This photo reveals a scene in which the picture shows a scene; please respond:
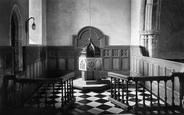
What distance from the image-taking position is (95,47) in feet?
29.4

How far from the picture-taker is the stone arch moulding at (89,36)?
37.4ft

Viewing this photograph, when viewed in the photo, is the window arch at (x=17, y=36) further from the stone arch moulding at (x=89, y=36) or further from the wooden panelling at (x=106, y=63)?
the wooden panelling at (x=106, y=63)

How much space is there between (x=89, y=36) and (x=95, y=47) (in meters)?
2.61

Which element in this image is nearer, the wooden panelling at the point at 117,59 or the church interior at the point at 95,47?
the church interior at the point at 95,47

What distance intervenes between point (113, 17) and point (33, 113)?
7.79 meters

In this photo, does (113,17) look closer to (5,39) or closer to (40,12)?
(40,12)

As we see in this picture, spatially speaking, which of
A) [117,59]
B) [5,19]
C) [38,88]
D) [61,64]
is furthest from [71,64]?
[5,19]

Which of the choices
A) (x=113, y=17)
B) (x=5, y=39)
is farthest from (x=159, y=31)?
(x=5, y=39)

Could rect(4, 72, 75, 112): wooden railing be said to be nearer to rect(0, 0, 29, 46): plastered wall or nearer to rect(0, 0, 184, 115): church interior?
rect(0, 0, 184, 115): church interior

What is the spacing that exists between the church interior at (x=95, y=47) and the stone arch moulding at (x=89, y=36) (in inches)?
1.4

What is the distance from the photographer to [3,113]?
16.0ft

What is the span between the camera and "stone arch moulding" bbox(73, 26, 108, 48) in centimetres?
1141

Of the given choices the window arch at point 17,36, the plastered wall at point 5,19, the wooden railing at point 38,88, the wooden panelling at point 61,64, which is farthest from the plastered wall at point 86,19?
the plastered wall at point 5,19

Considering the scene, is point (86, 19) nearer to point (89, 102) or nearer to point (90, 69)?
point (90, 69)
